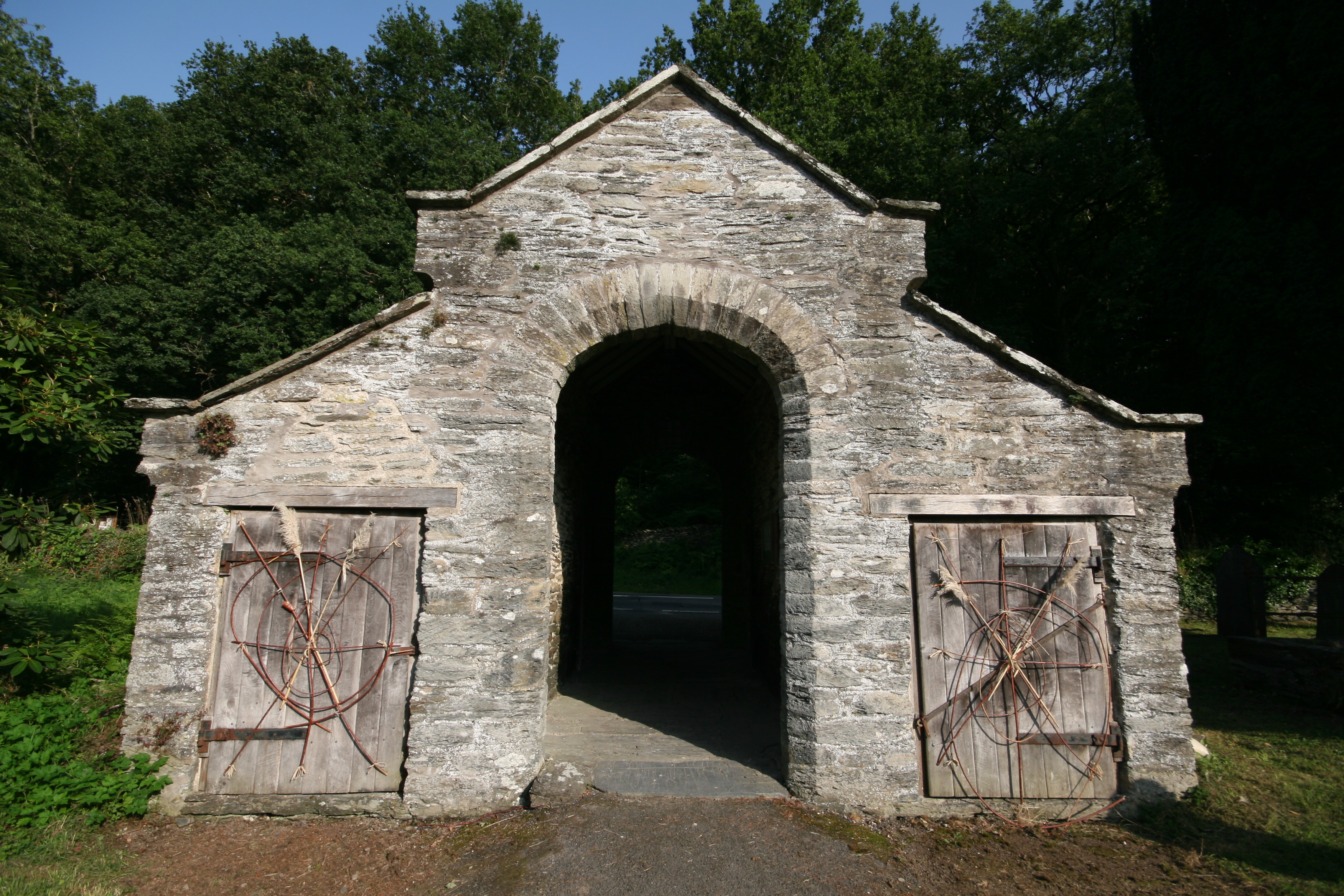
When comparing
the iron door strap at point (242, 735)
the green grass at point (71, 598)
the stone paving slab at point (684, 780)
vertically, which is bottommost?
the stone paving slab at point (684, 780)

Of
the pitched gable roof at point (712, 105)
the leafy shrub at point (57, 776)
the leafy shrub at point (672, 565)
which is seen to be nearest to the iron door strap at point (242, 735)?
the leafy shrub at point (57, 776)

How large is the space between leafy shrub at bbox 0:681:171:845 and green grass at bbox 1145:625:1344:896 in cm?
681

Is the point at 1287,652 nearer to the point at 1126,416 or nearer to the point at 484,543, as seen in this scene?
the point at 1126,416

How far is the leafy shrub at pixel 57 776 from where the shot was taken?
437cm

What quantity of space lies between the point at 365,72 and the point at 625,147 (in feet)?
67.8

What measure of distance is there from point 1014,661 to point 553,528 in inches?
136

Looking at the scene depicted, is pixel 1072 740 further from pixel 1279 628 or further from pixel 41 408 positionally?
pixel 1279 628

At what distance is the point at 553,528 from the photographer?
509cm

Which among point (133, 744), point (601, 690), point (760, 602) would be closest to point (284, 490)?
point (133, 744)

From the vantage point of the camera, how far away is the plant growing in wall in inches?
192

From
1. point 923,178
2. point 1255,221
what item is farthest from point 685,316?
point 923,178

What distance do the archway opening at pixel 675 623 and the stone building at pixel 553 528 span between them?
1.90ft

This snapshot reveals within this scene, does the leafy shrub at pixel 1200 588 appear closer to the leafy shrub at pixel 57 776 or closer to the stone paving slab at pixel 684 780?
the stone paving slab at pixel 684 780

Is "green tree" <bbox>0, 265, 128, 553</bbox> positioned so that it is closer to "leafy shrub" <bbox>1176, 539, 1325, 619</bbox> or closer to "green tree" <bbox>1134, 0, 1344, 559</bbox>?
"green tree" <bbox>1134, 0, 1344, 559</bbox>
